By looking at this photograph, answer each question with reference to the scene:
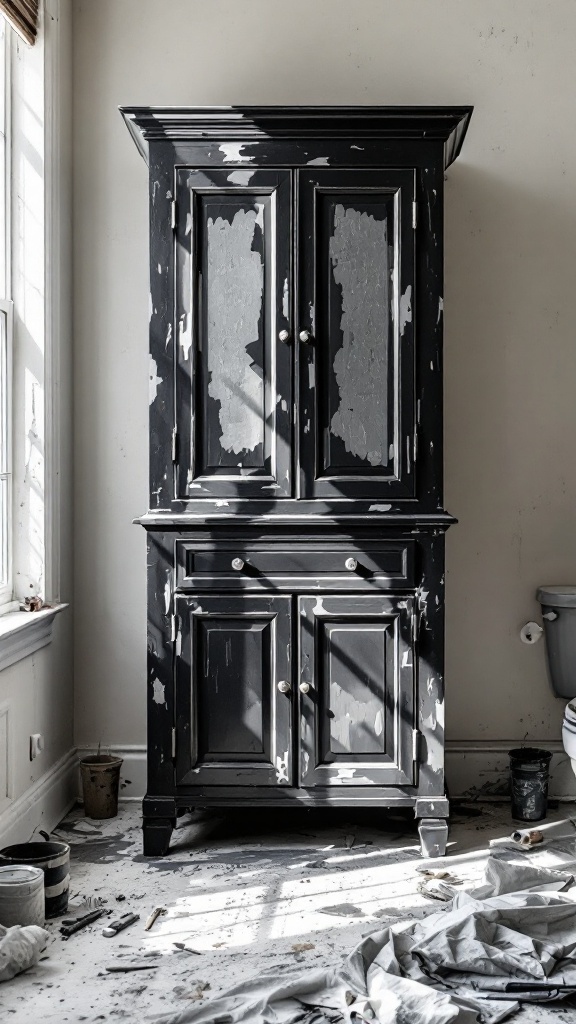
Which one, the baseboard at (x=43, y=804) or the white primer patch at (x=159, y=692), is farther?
the white primer patch at (x=159, y=692)

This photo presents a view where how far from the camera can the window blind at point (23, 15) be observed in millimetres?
3167

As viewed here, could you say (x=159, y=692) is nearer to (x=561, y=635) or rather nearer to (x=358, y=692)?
(x=358, y=692)

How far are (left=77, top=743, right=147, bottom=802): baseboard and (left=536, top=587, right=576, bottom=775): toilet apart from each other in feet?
5.38

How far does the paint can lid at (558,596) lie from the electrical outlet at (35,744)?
1.94 meters

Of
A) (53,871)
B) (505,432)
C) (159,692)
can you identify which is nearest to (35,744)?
(159,692)

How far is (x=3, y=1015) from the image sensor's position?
2234 mm

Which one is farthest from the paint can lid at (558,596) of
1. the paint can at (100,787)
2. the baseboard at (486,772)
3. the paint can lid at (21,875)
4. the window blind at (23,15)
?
the window blind at (23,15)

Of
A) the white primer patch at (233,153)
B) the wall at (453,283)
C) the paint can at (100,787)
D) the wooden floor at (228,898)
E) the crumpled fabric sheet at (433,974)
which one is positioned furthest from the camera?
the wall at (453,283)

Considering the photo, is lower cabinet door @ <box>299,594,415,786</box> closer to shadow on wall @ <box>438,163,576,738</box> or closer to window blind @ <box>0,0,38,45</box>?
shadow on wall @ <box>438,163,576,738</box>

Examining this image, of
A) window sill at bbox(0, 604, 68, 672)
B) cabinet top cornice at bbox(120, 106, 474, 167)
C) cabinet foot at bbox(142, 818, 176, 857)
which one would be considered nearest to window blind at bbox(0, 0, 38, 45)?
cabinet top cornice at bbox(120, 106, 474, 167)

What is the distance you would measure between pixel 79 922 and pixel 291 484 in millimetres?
1462

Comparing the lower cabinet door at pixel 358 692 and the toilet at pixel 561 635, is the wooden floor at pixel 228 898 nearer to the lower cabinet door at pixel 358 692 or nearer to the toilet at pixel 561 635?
the lower cabinet door at pixel 358 692

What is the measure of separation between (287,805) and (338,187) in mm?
2046

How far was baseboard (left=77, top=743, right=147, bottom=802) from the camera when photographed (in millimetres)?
3781
